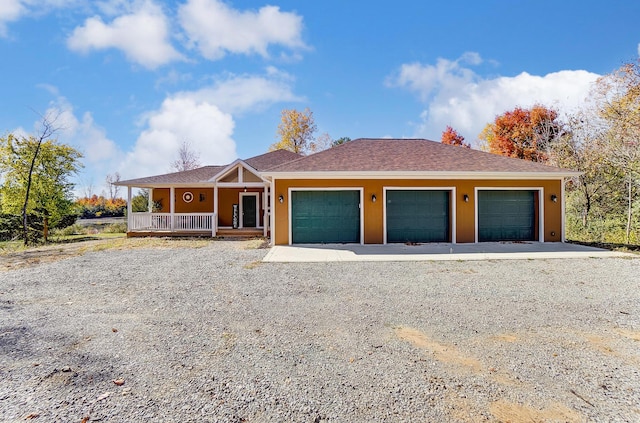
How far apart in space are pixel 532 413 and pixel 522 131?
2669 cm

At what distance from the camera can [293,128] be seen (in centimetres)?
3027

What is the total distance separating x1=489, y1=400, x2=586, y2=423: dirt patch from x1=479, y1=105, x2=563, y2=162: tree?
77.0 ft

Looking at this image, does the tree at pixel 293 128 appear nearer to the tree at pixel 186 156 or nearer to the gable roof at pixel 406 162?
the tree at pixel 186 156

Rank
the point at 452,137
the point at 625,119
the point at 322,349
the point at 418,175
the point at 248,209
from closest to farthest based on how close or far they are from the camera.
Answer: the point at 322,349, the point at 418,175, the point at 625,119, the point at 248,209, the point at 452,137

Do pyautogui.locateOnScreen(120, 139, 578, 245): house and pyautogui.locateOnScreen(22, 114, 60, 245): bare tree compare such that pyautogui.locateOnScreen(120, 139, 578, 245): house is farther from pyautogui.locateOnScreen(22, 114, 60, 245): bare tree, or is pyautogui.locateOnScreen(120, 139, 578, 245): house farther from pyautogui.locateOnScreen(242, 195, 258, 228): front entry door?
pyautogui.locateOnScreen(22, 114, 60, 245): bare tree

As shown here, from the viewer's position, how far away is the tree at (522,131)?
21984mm

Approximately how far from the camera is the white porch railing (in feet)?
45.7

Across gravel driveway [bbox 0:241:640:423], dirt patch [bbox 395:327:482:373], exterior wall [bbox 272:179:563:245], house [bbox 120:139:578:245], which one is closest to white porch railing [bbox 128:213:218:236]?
house [bbox 120:139:578:245]

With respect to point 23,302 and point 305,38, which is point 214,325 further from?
point 305,38

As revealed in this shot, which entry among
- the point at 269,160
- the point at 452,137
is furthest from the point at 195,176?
the point at 452,137

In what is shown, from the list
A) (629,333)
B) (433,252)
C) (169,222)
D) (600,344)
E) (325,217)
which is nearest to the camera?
(600,344)

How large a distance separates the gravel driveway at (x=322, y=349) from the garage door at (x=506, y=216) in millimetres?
4834

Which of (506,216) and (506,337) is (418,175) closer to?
(506,216)

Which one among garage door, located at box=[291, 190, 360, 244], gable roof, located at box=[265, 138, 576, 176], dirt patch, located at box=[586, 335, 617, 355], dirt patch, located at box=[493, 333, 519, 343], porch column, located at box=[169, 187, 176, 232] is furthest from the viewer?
porch column, located at box=[169, 187, 176, 232]
